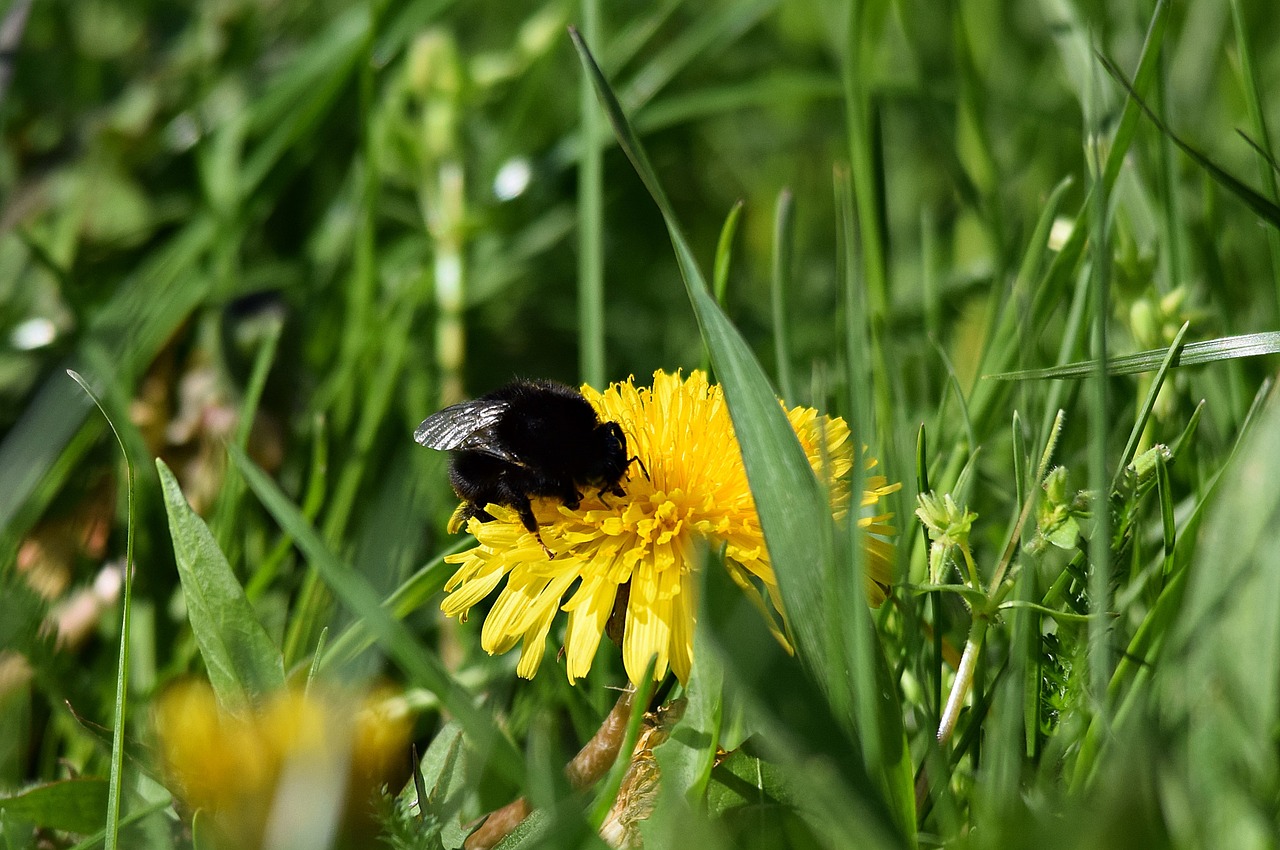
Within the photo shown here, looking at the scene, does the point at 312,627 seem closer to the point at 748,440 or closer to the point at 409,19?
the point at 748,440

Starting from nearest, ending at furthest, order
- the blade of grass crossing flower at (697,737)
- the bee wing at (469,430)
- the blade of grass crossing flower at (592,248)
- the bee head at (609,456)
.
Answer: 1. the blade of grass crossing flower at (697,737)
2. the bee head at (609,456)
3. the bee wing at (469,430)
4. the blade of grass crossing flower at (592,248)

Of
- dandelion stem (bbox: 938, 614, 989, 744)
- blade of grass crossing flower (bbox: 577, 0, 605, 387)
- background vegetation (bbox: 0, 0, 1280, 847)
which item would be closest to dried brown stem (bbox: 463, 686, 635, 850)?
background vegetation (bbox: 0, 0, 1280, 847)

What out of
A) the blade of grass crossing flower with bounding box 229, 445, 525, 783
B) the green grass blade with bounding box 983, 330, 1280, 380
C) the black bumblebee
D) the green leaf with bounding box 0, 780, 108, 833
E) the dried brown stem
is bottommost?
the dried brown stem

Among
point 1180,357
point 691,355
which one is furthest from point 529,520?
point 691,355

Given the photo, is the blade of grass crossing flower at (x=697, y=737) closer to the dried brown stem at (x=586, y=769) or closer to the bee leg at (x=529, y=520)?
the dried brown stem at (x=586, y=769)

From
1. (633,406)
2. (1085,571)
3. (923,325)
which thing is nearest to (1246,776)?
(1085,571)

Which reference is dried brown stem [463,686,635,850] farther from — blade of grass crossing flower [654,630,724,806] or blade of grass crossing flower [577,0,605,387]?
blade of grass crossing flower [577,0,605,387]

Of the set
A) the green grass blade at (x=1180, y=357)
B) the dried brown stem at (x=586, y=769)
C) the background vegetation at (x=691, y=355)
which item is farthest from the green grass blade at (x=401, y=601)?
the green grass blade at (x=1180, y=357)
